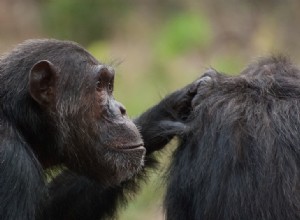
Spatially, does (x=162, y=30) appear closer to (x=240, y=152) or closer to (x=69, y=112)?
(x=69, y=112)

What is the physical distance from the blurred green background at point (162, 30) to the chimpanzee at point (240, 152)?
6640mm

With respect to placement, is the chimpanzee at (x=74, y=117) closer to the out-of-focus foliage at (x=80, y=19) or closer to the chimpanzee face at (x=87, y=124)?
the chimpanzee face at (x=87, y=124)

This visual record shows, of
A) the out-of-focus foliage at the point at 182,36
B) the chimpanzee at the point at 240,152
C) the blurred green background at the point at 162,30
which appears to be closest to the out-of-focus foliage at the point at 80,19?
the blurred green background at the point at 162,30

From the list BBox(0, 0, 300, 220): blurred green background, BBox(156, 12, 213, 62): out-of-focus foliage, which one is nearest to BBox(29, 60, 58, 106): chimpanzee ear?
BBox(0, 0, 300, 220): blurred green background

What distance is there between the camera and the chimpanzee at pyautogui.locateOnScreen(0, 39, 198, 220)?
5.09 metres

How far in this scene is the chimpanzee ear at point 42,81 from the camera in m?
5.09

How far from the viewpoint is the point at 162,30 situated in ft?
44.2

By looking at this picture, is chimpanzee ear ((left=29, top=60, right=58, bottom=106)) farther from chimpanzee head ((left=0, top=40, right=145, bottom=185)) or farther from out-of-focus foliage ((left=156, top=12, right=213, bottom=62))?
out-of-focus foliage ((left=156, top=12, right=213, bottom=62))

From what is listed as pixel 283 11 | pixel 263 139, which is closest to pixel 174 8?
pixel 283 11

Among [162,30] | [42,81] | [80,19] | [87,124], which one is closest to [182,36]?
[162,30]

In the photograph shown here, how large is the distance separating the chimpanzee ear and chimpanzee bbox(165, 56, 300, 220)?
33.2 inches

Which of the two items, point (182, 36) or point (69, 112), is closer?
point (69, 112)

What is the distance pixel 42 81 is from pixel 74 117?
1.01 ft

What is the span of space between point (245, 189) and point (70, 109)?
4.02 feet
